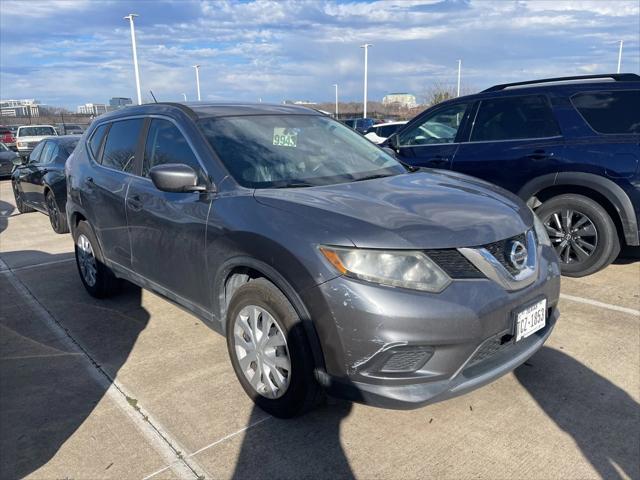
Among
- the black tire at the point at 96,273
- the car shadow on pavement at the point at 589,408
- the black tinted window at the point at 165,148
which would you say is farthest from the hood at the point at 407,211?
the black tire at the point at 96,273

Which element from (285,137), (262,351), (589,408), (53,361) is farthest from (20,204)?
(589,408)

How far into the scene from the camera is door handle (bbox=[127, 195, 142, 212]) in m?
3.88

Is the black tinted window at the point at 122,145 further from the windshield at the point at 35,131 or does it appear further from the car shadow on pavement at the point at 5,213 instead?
the windshield at the point at 35,131

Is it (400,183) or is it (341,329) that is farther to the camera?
(400,183)

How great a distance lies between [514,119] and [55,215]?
23.1ft

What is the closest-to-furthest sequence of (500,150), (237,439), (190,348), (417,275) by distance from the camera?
(417,275) → (237,439) → (190,348) → (500,150)

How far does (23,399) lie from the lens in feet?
10.9

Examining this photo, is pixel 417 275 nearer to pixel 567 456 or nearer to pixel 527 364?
pixel 567 456

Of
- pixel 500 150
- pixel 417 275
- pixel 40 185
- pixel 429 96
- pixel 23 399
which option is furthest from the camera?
pixel 429 96

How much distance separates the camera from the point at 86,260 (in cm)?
515

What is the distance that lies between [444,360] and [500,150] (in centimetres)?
367

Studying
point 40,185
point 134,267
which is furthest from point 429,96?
point 134,267

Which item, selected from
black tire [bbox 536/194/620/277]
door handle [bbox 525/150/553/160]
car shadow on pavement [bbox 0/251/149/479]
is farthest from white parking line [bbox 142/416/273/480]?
door handle [bbox 525/150/553/160]

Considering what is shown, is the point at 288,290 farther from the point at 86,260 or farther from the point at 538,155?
the point at 538,155
